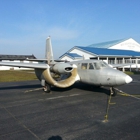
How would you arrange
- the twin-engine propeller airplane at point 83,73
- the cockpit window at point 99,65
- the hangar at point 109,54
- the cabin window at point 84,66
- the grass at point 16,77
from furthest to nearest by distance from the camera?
the hangar at point 109,54 → the grass at point 16,77 → the cabin window at point 84,66 → the cockpit window at point 99,65 → the twin-engine propeller airplane at point 83,73

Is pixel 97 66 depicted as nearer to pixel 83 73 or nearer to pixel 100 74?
pixel 100 74

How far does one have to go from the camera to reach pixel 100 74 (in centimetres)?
1169

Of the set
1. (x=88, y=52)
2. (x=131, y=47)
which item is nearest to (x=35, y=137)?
(x=88, y=52)

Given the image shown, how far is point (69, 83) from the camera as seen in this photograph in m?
13.4

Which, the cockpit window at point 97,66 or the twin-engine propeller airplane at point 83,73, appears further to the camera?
the cockpit window at point 97,66

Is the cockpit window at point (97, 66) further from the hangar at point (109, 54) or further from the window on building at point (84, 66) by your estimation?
the hangar at point (109, 54)

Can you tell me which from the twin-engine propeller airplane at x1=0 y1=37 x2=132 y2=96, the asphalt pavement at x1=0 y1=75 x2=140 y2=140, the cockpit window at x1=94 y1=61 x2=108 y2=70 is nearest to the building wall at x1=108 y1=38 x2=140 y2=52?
the twin-engine propeller airplane at x1=0 y1=37 x2=132 y2=96

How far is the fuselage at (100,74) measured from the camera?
10596mm

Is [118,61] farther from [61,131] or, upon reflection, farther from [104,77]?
[61,131]

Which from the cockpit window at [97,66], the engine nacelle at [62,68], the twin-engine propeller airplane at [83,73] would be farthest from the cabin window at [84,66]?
the engine nacelle at [62,68]

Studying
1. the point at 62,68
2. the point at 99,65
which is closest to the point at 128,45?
the point at 99,65

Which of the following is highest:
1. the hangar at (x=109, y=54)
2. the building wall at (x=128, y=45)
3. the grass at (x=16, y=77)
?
the building wall at (x=128, y=45)

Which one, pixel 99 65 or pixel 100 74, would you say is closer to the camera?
pixel 100 74

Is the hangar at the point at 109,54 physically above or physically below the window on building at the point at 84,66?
above
